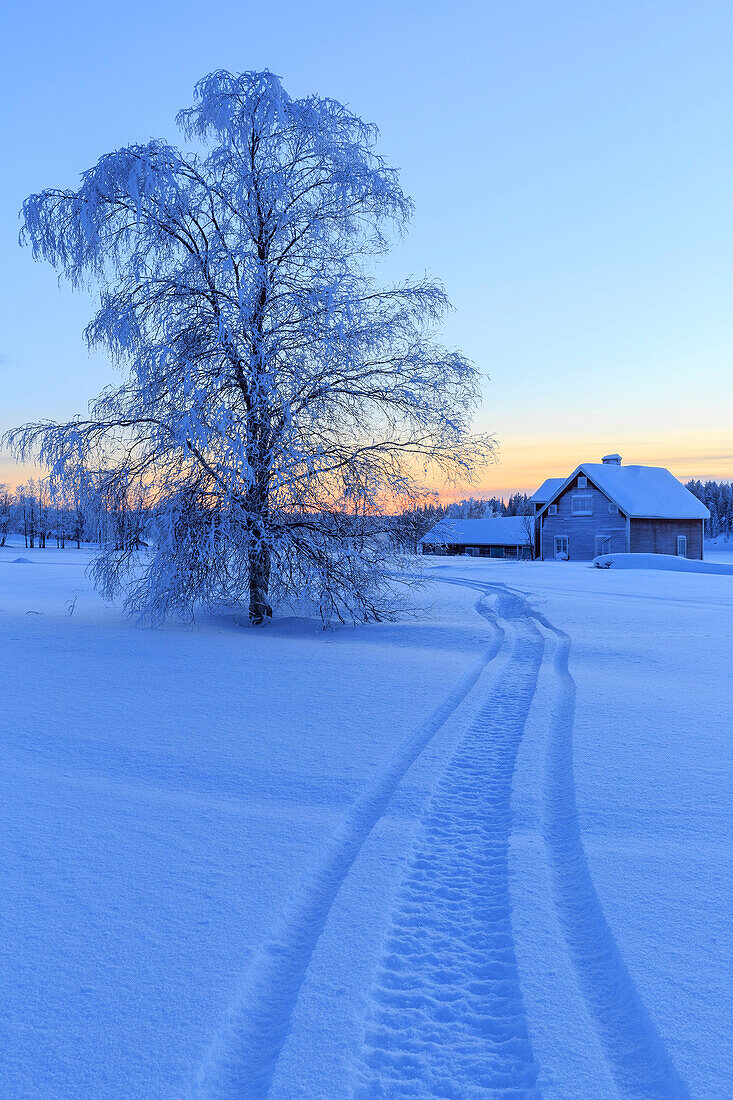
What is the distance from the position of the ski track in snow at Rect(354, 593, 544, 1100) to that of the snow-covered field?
0.01 meters

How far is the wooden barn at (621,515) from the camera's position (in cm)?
3716

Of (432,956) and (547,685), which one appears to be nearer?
(432,956)

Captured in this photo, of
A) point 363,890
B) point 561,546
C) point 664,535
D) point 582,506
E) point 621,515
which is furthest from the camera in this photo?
point 561,546

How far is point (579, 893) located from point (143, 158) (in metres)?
11.6

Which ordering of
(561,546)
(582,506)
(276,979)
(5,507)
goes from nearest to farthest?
(276,979), (582,506), (561,546), (5,507)

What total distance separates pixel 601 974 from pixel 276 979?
4.10 feet

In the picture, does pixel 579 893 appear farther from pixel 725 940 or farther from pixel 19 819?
pixel 19 819

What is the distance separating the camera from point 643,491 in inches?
1521

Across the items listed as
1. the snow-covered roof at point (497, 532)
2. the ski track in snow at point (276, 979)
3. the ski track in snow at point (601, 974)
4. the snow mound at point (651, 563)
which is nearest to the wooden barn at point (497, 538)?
the snow-covered roof at point (497, 532)

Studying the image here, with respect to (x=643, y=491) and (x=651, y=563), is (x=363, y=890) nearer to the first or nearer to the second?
(x=651, y=563)

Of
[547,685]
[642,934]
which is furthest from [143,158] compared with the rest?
[642,934]

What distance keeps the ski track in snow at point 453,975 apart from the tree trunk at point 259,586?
7.27 metres

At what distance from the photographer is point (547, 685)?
7250 millimetres

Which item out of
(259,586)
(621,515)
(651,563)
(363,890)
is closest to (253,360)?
(259,586)
